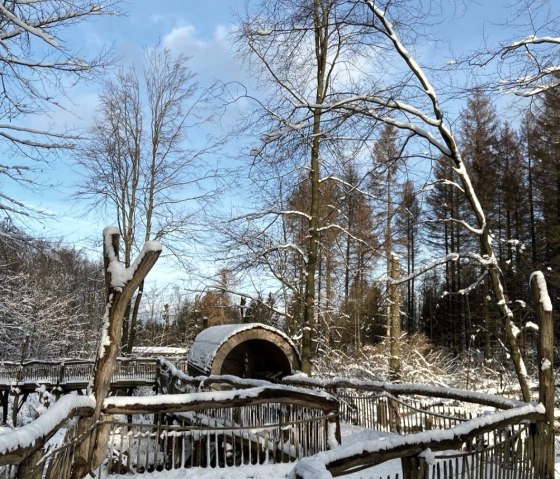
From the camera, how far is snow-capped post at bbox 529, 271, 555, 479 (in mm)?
5672

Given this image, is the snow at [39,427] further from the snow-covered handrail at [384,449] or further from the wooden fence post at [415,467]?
the wooden fence post at [415,467]

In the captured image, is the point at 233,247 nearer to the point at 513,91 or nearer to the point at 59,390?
the point at 513,91

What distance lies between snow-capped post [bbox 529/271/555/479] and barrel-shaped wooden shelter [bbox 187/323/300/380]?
790 centimetres

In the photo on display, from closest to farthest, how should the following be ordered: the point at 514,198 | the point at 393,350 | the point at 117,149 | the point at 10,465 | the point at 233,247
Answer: the point at 10,465, the point at 233,247, the point at 393,350, the point at 117,149, the point at 514,198

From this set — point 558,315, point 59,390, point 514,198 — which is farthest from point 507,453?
point 514,198

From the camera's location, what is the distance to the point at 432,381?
15.9 metres

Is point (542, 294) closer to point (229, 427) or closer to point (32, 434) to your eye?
point (229, 427)

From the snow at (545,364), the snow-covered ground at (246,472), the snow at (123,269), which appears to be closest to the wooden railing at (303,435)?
the snow-covered ground at (246,472)

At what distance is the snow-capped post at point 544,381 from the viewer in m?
5.67

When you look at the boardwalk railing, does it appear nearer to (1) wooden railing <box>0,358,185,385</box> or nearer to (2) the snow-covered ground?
(2) the snow-covered ground

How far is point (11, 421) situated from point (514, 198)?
26.2 meters

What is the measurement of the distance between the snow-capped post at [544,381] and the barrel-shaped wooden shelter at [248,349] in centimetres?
790

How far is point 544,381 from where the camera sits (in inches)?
240

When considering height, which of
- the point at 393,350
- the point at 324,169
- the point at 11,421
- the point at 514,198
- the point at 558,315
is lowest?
the point at 11,421
